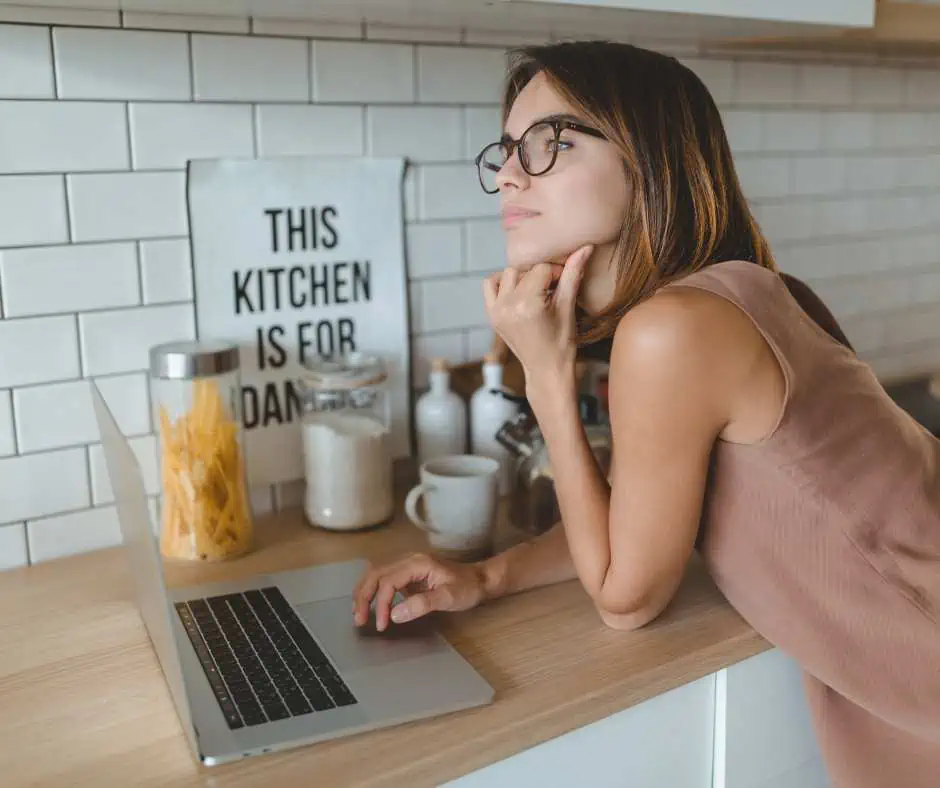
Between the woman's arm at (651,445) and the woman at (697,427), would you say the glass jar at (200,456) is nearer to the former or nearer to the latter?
the woman at (697,427)

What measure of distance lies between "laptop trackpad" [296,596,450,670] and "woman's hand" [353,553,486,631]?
0.01 m

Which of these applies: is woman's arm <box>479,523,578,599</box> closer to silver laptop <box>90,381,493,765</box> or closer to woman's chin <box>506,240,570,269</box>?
silver laptop <box>90,381,493,765</box>

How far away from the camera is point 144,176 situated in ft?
3.81

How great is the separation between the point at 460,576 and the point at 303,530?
13.1 inches

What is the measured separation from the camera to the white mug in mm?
1132

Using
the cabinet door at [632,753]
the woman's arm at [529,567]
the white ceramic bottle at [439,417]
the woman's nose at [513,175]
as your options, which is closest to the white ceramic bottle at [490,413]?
the white ceramic bottle at [439,417]

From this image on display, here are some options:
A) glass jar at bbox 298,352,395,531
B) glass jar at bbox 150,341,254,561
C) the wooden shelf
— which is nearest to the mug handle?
glass jar at bbox 298,352,395,531

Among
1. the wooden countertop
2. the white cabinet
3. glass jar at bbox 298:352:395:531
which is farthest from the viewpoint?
glass jar at bbox 298:352:395:531

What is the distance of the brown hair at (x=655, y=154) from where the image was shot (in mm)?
961

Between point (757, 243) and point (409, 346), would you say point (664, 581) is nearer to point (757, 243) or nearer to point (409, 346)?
point (757, 243)

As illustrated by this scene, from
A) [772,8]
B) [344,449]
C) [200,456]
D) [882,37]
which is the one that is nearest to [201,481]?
[200,456]

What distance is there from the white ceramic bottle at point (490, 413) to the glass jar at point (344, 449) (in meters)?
0.15

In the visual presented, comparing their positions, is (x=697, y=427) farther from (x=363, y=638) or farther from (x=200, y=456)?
(x=200, y=456)

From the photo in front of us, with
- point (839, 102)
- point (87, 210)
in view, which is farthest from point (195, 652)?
point (839, 102)
